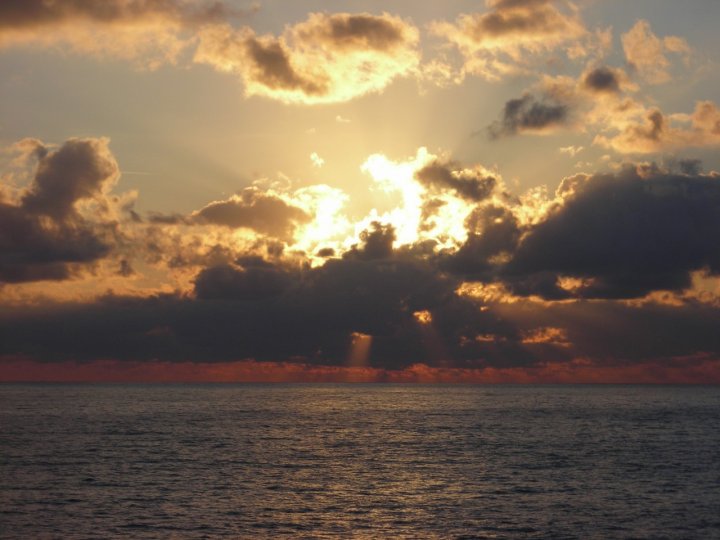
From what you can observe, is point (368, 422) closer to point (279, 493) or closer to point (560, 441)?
point (560, 441)

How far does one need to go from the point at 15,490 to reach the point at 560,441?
87.2 m

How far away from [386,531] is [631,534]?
18.1 m

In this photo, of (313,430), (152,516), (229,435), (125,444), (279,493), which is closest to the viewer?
(152,516)

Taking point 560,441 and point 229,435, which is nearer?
point 560,441

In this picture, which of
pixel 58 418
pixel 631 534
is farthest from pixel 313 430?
pixel 631 534

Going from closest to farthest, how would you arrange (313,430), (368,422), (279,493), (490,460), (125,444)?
(279,493), (490,460), (125,444), (313,430), (368,422)

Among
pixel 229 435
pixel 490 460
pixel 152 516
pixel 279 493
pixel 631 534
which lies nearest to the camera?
pixel 631 534

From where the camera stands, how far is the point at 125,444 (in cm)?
12125

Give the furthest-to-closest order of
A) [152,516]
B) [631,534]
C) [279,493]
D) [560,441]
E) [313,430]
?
1. [313,430]
2. [560,441]
3. [279,493]
4. [152,516]
5. [631,534]

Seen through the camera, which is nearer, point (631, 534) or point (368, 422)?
point (631, 534)

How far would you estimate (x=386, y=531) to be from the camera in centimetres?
5959

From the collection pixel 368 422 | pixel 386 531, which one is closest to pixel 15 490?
pixel 386 531

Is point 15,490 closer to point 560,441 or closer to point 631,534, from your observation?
point 631,534

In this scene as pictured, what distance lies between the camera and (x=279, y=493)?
76062 mm
